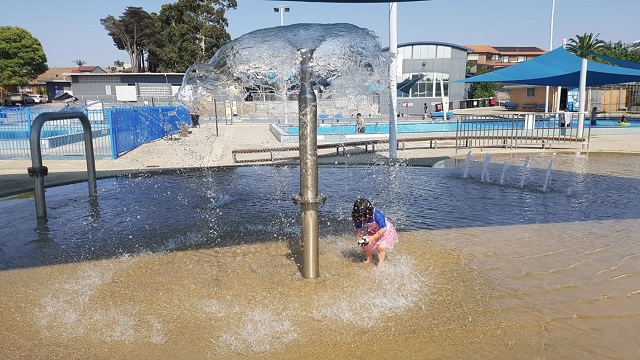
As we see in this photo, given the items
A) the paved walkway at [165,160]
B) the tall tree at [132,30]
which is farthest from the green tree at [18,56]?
the paved walkway at [165,160]

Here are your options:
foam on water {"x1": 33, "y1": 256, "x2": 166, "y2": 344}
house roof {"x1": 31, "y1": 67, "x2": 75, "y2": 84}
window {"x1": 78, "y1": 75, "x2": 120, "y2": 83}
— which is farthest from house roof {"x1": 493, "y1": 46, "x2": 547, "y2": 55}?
foam on water {"x1": 33, "y1": 256, "x2": 166, "y2": 344}

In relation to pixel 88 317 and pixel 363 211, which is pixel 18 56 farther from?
pixel 363 211

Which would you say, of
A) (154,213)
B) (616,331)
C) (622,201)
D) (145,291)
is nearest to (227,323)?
(145,291)

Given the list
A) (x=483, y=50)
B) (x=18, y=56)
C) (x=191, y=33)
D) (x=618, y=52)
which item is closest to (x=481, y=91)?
(x=618, y=52)

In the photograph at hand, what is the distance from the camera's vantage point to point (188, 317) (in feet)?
13.9

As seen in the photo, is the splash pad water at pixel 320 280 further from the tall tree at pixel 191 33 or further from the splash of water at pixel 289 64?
the tall tree at pixel 191 33

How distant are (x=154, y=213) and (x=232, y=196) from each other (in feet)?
5.51

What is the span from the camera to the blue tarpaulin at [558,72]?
21.3 meters

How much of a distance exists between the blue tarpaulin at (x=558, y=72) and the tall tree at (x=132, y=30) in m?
67.2

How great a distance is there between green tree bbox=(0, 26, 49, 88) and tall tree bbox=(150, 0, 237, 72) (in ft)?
76.9

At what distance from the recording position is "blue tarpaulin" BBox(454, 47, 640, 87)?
70.0ft

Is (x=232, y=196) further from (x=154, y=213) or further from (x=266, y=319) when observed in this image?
(x=266, y=319)

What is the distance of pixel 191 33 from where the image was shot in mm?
60469

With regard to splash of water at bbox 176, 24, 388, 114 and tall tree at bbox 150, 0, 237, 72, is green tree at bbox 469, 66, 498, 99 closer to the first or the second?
tall tree at bbox 150, 0, 237, 72
